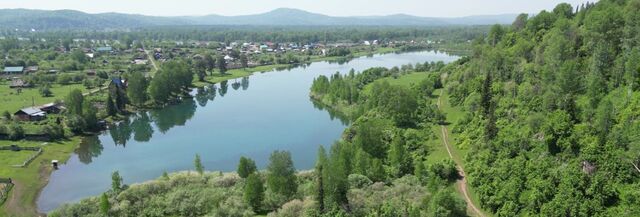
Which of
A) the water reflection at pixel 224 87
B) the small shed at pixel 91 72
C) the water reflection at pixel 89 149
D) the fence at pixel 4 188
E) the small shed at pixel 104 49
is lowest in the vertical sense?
the water reflection at pixel 89 149

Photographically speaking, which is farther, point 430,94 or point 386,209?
point 430,94

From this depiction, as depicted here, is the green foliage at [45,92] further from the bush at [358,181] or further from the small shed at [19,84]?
the bush at [358,181]

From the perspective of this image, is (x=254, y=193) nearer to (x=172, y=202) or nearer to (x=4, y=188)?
(x=172, y=202)

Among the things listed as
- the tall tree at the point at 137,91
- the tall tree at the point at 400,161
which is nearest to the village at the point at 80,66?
the tall tree at the point at 137,91

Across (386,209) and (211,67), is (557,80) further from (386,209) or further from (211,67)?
(211,67)

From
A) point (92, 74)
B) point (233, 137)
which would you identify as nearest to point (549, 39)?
point (233, 137)

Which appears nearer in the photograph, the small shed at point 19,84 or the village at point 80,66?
the village at point 80,66

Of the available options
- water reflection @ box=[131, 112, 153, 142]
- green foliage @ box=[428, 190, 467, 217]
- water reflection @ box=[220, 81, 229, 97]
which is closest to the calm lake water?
water reflection @ box=[131, 112, 153, 142]

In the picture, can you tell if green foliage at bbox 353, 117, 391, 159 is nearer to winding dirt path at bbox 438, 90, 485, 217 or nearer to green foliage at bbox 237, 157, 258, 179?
winding dirt path at bbox 438, 90, 485, 217
